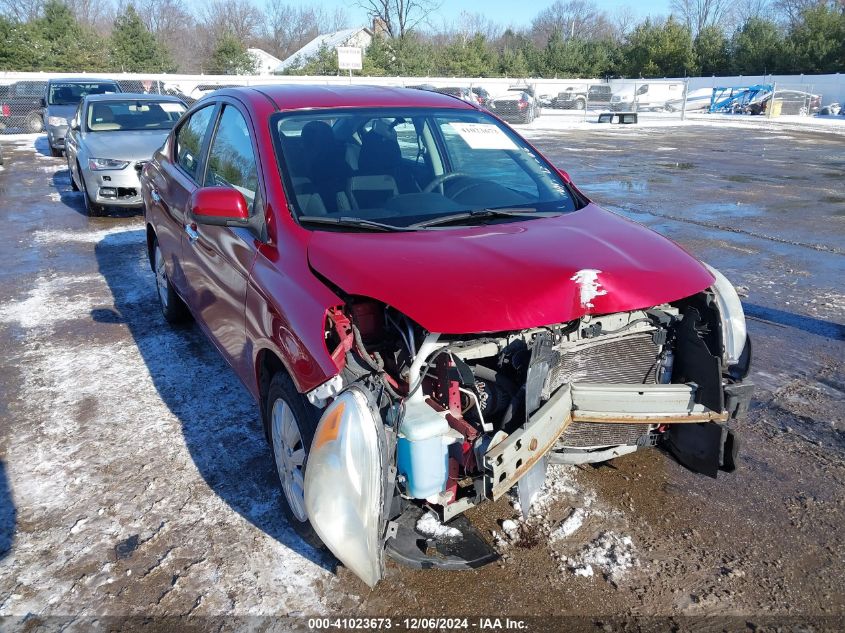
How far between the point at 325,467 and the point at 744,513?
202cm

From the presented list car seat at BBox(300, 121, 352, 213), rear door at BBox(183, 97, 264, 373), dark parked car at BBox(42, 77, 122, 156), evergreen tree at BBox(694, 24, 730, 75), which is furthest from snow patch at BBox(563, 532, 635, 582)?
evergreen tree at BBox(694, 24, 730, 75)

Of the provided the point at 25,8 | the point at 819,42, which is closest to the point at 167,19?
the point at 25,8

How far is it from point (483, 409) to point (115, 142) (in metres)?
8.85

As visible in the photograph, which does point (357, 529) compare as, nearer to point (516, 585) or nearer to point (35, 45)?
point (516, 585)

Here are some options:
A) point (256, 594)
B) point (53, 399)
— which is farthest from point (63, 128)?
point (256, 594)

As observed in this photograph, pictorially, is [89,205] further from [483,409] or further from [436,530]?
[483,409]

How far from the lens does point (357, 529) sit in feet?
7.43

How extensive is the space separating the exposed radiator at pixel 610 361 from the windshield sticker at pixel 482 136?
1.61 meters

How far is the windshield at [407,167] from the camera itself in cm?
316

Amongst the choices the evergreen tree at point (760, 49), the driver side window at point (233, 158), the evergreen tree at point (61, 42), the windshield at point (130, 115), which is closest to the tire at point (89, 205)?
the windshield at point (130, 115)

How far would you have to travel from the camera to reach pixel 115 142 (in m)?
9.60

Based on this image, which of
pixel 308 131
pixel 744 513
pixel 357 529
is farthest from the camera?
pixel 308 131

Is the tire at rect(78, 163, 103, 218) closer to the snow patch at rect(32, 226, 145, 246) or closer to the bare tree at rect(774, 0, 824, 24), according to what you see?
the snow patch at rect(32, 226, 145, 246)

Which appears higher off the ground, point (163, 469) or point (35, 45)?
point (35, 45)
